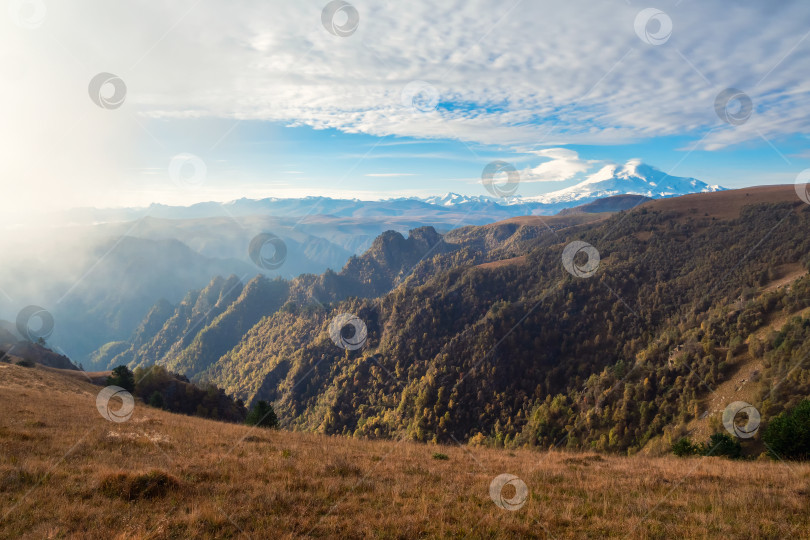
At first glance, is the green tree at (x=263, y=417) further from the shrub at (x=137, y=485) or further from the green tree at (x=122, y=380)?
the shrub at (x=137, y=485)

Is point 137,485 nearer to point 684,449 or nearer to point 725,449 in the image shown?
point 684,449

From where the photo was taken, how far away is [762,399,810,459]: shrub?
19516mm

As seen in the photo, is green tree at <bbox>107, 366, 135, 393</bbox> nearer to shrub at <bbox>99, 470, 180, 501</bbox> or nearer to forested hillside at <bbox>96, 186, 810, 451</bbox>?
shrub at <bbox>99, 470, 180, 501</bbox>

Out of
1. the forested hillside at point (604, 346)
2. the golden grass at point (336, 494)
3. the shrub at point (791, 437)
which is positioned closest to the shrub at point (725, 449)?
the shrub at point (791, 437)

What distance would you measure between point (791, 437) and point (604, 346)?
122 metres

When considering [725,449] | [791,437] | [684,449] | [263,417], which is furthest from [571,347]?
[791,437]

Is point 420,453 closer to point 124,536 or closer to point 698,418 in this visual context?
point 124,536

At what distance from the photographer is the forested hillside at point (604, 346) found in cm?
7519

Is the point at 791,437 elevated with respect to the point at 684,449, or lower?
elevated

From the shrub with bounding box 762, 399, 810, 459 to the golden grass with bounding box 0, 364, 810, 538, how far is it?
4.48 meters

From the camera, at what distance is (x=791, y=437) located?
65.7 ft

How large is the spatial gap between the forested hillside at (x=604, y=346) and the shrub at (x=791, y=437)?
35635mm

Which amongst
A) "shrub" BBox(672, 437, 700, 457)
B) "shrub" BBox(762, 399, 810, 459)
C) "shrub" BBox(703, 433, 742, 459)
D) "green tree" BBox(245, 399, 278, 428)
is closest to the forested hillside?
"shrub" BBox(703, 433, 742, 459)

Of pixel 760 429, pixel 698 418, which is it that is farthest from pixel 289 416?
pixel 760 429
